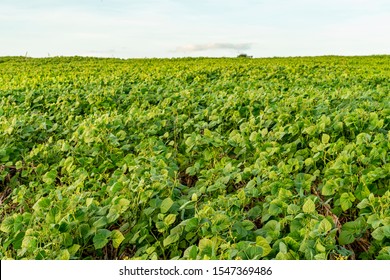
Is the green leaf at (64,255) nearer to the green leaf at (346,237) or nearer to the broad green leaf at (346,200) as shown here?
the green leaf at (346,237)

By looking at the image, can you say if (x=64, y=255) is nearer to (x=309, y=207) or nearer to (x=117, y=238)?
(x=117, y=238)

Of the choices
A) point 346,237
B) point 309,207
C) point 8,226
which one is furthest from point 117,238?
point 346,237

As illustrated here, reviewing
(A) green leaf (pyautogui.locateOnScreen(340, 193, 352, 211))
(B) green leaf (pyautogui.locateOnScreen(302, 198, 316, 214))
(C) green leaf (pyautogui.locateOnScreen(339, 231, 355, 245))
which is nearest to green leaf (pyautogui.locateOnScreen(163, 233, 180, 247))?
(B) green leaf (pyautogui.locateOnScreen(302, 198, 316, 214))

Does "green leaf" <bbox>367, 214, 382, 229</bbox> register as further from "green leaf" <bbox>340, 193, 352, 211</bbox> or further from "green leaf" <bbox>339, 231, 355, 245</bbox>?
"green leaf" <bbox>340, 193, 352, 211</bbox>

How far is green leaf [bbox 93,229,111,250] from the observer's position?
120 inches

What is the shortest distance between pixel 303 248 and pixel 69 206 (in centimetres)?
166

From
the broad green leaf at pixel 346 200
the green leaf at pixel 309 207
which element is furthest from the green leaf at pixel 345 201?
the green leaf at pixel 309 207

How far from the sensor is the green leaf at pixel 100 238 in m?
3.05

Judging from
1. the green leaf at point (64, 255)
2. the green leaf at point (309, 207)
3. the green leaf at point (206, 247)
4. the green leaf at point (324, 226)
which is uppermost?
the green leaf at point (309, 207)

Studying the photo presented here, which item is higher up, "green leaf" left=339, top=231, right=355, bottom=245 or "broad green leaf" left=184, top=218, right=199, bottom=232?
→ "broad green leaf" left=184, top=218, right=199, bottom=232

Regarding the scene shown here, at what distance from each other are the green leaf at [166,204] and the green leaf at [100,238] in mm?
397

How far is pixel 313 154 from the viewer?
14.3 feet

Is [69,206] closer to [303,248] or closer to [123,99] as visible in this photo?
[303,248]

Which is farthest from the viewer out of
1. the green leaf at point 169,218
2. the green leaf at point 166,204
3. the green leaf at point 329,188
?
the green leaf at point 329,188
